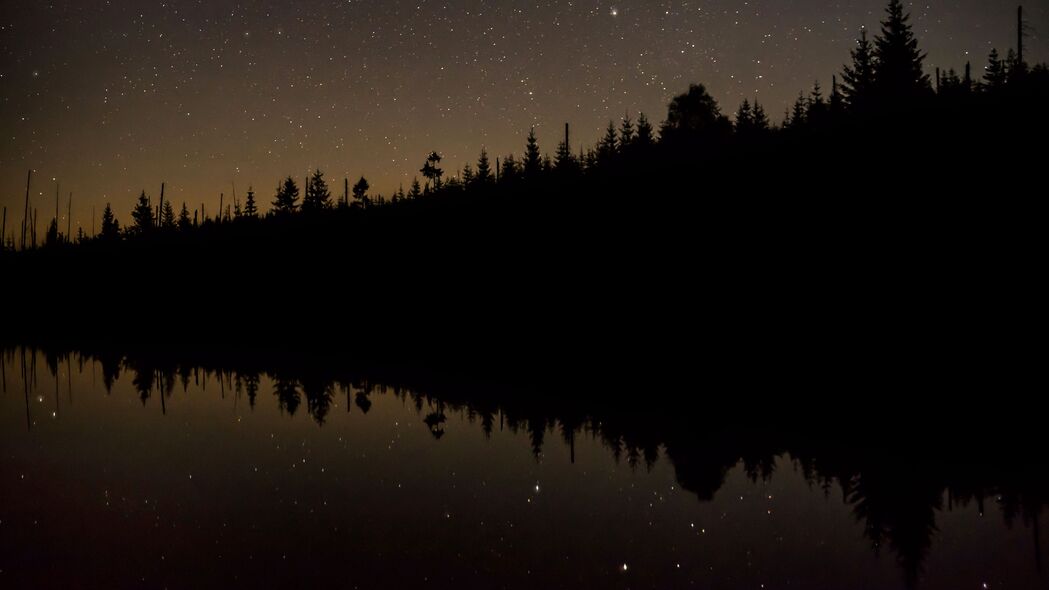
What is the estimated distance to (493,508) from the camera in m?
7.61

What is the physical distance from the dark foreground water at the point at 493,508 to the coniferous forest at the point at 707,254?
24.4 feet

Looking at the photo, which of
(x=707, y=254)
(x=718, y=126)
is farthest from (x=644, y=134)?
(x=707, y=254)

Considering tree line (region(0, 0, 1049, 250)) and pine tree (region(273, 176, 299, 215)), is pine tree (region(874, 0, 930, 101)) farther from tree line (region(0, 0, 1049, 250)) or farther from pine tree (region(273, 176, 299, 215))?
pine tree (region(273, 176, 299, 215))

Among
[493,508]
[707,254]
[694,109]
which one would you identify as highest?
[694,109]

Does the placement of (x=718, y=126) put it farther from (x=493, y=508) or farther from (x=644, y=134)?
(x=493, y=508)

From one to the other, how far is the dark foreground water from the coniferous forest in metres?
7.44

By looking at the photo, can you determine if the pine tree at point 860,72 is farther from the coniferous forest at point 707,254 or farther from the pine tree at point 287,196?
the pine tree at point 287,196

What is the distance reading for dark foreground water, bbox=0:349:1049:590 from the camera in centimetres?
583

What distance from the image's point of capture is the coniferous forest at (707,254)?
1558cm

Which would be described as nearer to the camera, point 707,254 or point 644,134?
point 707,254

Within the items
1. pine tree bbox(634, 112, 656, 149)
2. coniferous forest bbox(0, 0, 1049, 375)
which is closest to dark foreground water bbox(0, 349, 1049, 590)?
coniferous forest bbox(0, 0, 1049, 375)

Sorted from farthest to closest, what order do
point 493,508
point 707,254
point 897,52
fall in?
point 897,52 → point 707,254 → point 493,508

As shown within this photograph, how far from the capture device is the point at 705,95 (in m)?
62.9

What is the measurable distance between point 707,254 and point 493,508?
15.0 m
